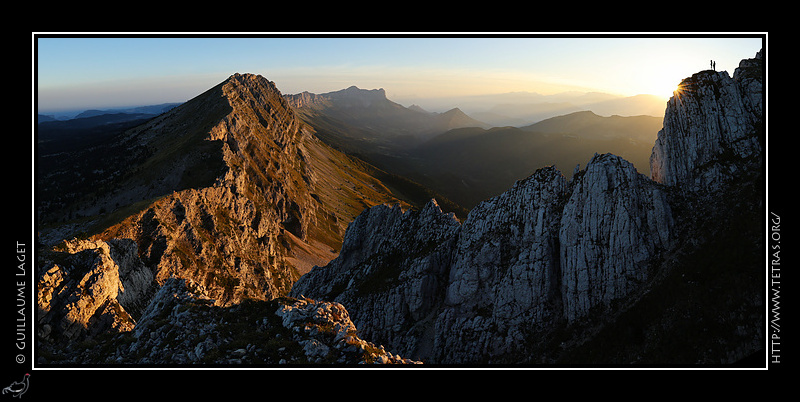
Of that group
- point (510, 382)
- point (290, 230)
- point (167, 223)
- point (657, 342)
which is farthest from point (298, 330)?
point (290, 230)

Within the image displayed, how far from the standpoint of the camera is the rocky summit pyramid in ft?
122

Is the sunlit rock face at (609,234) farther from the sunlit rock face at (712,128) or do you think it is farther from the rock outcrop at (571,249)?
the sunlit rock face at (712,128)

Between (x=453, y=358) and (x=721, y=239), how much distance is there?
1224 inches

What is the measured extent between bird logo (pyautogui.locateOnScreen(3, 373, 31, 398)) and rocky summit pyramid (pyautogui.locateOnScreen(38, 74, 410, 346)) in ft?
45.5

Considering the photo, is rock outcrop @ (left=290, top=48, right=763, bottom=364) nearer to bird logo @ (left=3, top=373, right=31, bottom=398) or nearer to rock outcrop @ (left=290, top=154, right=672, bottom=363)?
rock outcrop @ (left=290, top=154, right=672, bottom=363)

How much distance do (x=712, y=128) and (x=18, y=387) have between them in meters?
64.0

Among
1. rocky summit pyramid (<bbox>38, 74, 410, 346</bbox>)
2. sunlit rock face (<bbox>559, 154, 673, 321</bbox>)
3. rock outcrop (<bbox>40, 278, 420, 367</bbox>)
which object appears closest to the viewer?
rock outcrop (<bbox>40, 278, 420, 367</bbox>)

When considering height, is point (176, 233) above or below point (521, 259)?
below

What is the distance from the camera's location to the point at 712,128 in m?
42.2

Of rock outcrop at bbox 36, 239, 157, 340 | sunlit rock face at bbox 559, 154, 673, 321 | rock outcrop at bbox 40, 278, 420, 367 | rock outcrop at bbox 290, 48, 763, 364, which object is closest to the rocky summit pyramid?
rock outcrop at bbox 36, 239, 157, 340

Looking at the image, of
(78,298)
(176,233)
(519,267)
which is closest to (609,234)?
(519,267)

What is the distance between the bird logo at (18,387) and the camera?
16625 millimetres

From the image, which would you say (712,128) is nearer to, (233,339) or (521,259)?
(521,259)

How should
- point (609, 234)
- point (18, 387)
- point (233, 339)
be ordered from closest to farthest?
point (18, 387) → point (233, 339) → point (609, 234)
